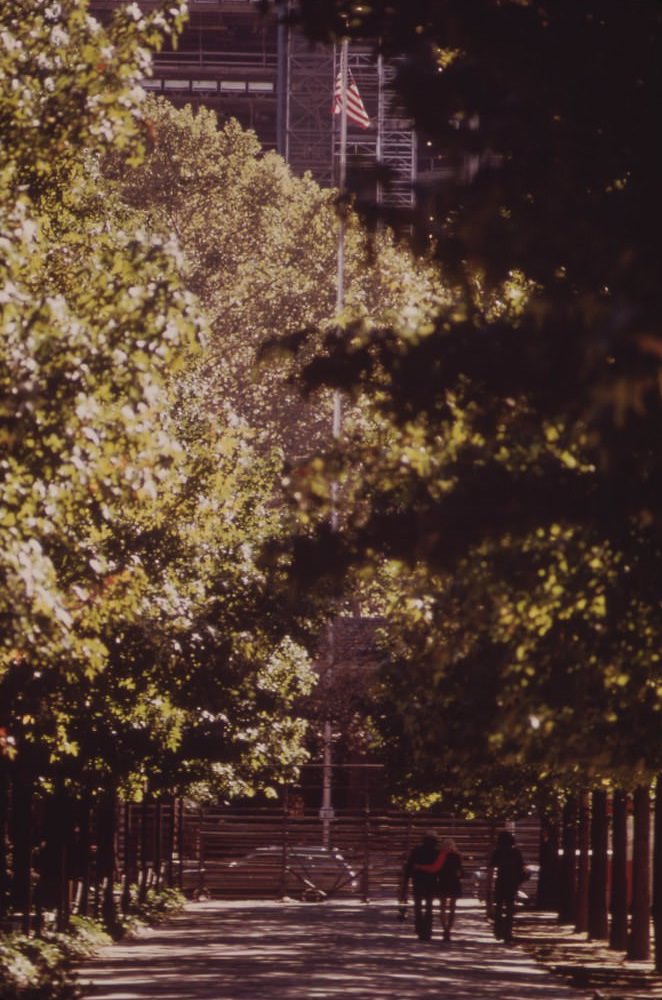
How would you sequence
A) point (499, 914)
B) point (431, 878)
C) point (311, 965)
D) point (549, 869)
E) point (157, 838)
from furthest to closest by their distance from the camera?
1. point (549, 869)
2. point (157, 838)
3. point (499, 914)
4. point (431, 878)
5. point (311, 965)

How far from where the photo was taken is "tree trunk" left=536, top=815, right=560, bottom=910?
4717cm

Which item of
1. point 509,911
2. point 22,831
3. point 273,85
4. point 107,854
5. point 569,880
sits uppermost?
point 273,85

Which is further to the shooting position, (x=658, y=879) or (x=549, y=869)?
(x=549, y=869)

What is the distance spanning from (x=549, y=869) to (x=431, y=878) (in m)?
16.8

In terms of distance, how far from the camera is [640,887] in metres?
29.7

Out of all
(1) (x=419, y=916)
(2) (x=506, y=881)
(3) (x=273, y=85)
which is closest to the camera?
(2) (x=506, y=881)

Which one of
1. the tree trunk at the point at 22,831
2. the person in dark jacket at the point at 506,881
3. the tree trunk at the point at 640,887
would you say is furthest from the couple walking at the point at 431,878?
the tree trunk at the point at 22,831

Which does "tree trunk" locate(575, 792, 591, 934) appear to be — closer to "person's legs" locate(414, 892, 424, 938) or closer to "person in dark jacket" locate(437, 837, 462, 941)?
"person in dark jacket" locate(437, 837, 462, 941)

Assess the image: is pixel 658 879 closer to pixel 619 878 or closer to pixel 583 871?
pixel 619 878

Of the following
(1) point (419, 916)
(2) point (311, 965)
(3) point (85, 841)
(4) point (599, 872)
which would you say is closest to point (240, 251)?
(1) point (419, 916)

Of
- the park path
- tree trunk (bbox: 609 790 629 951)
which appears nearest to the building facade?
the park path

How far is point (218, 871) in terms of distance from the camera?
55312 millimetres

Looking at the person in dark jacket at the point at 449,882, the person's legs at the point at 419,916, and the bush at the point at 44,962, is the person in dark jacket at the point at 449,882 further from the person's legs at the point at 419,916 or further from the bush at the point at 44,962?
the bush at the point at 44,962

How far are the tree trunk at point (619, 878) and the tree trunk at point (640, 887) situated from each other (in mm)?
248
